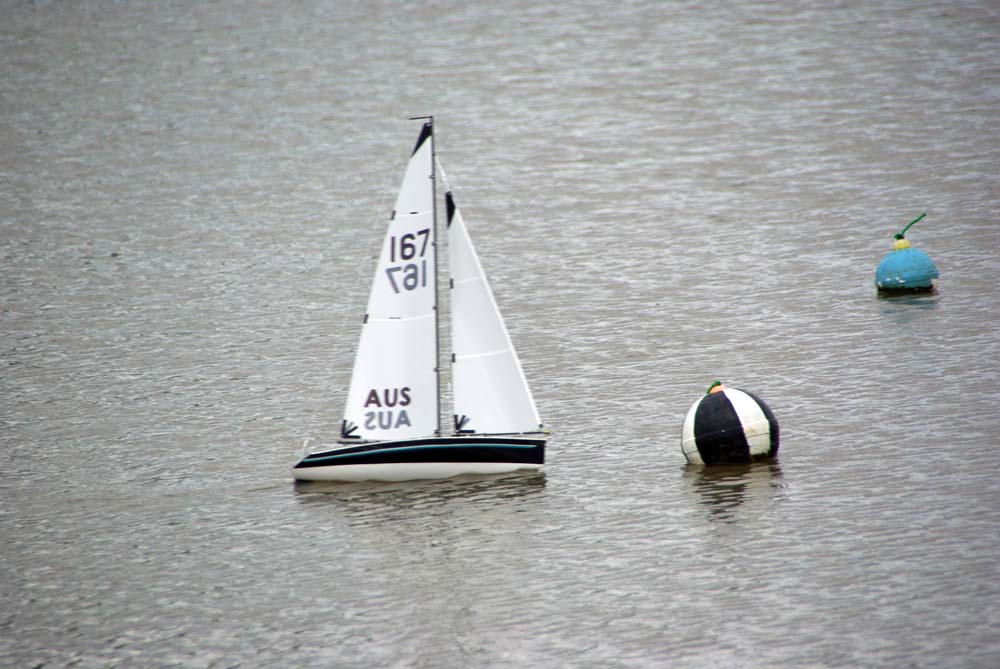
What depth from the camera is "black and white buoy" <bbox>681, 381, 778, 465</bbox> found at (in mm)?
26938

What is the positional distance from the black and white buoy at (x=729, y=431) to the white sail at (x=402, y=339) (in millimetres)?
4894

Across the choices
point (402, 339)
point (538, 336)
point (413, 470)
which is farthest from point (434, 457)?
point (538, 336)

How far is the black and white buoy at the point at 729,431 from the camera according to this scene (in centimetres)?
2694

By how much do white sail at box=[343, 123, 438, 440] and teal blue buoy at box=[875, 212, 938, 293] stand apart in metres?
16.6

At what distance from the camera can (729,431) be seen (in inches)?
1059

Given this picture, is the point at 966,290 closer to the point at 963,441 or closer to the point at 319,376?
the point at 963,441

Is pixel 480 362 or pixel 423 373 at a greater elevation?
pixel 480 362

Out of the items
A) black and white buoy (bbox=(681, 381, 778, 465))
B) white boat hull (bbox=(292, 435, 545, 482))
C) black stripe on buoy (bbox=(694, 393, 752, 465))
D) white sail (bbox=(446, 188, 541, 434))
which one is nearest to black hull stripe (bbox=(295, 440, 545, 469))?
white boat hull (bbox=(292, 435, 545, 482))

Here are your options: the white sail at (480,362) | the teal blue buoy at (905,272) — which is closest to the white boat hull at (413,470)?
the white sail at (480,362)

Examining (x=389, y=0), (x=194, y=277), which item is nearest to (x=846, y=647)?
(x=194, y=277)

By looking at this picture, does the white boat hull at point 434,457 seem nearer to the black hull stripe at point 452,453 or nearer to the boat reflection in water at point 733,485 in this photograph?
the black hull stripe at point 452,453

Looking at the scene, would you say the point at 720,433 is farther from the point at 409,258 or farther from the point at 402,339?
the point at 409,258

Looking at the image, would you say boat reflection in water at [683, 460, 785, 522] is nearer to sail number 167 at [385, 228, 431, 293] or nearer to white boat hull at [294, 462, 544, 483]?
white boat hull at [294, 462, 544, 483]

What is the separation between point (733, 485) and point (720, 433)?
108 centimetres
